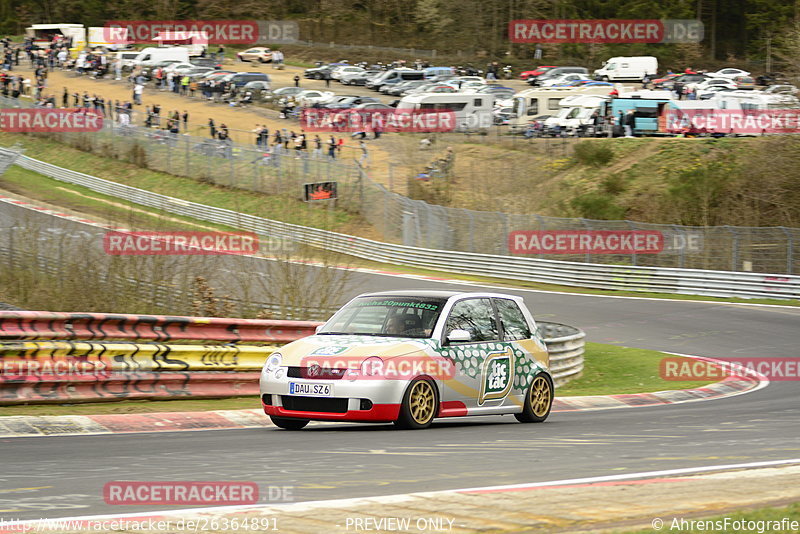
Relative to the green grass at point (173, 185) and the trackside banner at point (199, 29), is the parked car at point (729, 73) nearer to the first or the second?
the green grass at point (173, 185)

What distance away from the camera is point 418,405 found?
10.7m

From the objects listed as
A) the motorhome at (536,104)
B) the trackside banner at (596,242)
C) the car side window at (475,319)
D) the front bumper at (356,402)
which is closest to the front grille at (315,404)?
the front bumper at (356,402)

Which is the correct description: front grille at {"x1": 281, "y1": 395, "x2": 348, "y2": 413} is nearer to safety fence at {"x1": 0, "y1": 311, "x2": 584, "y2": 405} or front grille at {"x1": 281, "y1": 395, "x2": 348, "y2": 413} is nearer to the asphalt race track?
the asphalt race track

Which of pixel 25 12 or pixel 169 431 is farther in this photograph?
pixel 25 12

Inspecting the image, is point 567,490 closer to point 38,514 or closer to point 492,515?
point 492,515

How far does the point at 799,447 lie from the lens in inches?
385

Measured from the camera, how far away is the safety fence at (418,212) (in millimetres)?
35531

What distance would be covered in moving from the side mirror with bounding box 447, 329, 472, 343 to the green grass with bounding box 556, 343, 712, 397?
6.45m

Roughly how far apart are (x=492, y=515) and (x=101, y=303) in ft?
37.5

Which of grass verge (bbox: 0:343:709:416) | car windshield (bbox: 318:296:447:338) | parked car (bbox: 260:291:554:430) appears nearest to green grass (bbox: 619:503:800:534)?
parked car (bbox: 260:291:554:430)

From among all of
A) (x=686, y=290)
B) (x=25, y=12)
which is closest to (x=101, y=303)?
(x=686, y=290)

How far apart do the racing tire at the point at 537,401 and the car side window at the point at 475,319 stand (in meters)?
0.89

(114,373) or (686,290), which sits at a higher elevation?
(114,373)

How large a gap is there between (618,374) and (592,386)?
1424mm
